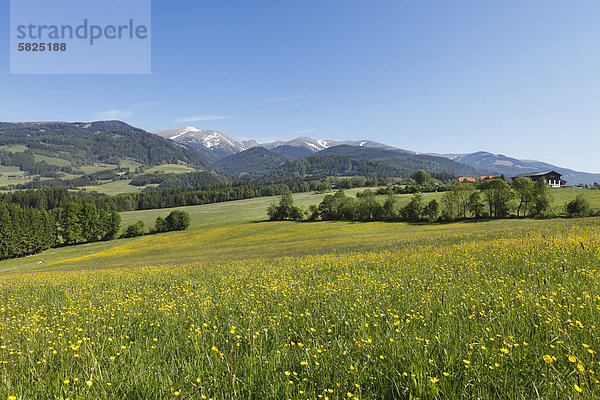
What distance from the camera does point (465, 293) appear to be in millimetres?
5586

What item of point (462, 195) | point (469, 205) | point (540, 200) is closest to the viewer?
point (540, 200)

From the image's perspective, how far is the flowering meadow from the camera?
2828 millimetres

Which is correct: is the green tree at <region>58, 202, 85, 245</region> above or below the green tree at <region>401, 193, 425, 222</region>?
below

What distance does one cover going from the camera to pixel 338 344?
3668 millimetres

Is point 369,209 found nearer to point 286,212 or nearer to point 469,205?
point 469,205

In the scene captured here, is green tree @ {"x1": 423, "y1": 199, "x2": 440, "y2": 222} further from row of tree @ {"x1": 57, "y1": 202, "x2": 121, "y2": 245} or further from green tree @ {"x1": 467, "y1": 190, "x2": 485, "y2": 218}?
row of tree @ {"x1": 57, "y1": 202, "x2": 121, "y2": 245}

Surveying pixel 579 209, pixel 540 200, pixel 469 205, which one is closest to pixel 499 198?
pixel 469 205

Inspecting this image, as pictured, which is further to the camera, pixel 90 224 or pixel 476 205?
pixel 90 224

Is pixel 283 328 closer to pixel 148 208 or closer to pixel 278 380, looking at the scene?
→ pixel 278 380

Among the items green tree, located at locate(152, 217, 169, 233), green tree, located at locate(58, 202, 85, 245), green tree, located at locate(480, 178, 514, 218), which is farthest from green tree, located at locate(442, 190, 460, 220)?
green tree, located at locate(58, 202, 85, 245)

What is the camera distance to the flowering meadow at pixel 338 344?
2.83 meters

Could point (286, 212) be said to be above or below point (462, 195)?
below

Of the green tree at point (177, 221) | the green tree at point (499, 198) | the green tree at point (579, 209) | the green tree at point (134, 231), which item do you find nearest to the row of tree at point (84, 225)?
the green tree at point (134, 231)

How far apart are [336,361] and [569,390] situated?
2314 mm
